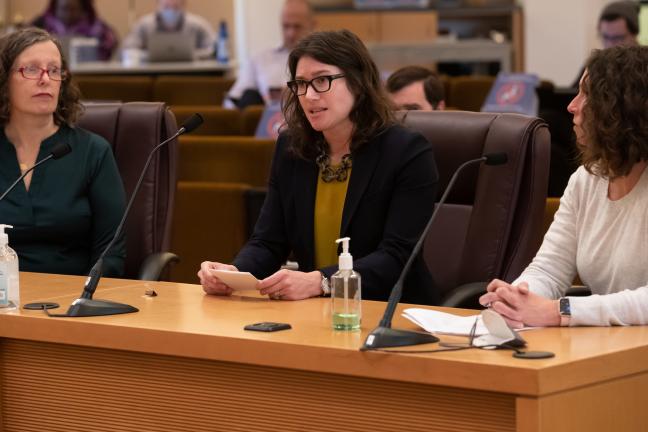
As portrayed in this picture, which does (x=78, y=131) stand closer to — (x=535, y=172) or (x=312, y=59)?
(x=312, y=59)

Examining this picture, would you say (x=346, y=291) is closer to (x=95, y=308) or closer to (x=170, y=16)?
(x=95, y=308)

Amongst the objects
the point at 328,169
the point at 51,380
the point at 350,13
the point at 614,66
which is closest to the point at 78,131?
the point at 328,169

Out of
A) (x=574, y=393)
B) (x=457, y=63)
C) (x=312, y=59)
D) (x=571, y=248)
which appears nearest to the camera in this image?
(x=574, y=393)

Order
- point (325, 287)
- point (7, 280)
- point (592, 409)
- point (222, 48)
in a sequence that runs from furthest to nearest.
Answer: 1. point (222, 48)
2. point (325, 287)
3. point (7, 280)
4. point (592, 409)

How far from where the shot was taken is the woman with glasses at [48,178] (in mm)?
3379

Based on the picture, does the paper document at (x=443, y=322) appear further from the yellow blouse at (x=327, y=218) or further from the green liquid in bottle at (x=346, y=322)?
the yellow blouse at (x=327, y=218)

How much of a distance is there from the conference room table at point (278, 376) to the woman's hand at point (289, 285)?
3 cm

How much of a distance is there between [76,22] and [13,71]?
7.76 metres

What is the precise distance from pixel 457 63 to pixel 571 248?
25.3 ft

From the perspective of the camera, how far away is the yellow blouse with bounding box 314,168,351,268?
2.97 meters

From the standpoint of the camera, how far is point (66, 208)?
11.1 feet

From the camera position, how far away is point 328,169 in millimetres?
2980

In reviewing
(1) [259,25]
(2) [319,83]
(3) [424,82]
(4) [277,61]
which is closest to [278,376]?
(2) [319,83]

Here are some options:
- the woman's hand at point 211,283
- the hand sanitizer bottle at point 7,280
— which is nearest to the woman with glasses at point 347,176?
the woman's hand at point 211,283
